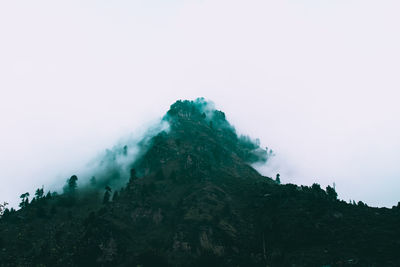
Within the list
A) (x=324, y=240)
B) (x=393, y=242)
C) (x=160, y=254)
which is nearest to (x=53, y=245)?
(x=160, y=254)

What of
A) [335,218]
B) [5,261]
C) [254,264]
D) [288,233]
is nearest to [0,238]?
[5,261]

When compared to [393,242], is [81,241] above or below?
above

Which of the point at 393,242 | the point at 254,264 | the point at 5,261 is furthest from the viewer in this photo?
the point at 5,261

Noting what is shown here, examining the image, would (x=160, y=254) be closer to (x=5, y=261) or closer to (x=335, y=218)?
(x=5, y=261)

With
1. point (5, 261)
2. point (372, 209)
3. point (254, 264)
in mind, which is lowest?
point (254, 264)

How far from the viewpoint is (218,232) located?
584 feet

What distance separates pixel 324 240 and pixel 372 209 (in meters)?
47.3

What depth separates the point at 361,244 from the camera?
14038 cm

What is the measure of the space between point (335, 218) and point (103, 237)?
423 feet

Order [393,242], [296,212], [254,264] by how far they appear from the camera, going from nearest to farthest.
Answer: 1. [393,242]
2. [254,264]
3. [296,212]

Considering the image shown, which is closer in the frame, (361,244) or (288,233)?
(361,244)

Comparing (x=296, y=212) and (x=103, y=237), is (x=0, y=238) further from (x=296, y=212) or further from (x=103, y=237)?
(x=296, y=212)

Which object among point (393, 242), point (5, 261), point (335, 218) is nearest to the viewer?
point (393, 242)

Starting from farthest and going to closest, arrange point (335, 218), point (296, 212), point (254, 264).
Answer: point (296, 212)
point (335, 218)
point (254, 264)
